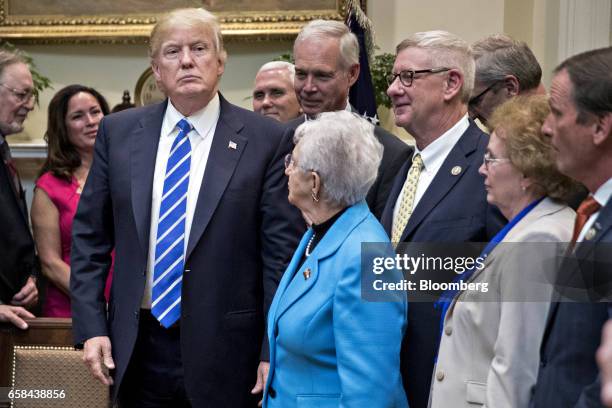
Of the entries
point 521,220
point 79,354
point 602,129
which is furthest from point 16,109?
point 602,129

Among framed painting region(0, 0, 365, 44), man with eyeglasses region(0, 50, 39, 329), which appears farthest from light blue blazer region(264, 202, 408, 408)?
framed painting region(0, 0, 365, 44)

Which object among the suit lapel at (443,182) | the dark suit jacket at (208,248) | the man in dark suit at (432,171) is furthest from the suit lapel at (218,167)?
the suit lapel at (443,182)

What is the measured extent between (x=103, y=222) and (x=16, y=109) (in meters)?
1.63

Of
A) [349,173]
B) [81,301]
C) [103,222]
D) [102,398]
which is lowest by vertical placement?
[102,398]

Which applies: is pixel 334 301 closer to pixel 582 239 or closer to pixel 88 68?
pixel 582 239

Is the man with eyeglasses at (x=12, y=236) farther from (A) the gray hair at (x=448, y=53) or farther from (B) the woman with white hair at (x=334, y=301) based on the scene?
(A) the gray hair at (x=448, y=53)

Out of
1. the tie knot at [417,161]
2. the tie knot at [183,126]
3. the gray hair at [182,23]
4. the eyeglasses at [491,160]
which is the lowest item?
the tie knot at [417,161]

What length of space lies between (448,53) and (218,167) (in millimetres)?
890

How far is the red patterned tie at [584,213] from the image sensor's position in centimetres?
216

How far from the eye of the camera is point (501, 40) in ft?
12.3

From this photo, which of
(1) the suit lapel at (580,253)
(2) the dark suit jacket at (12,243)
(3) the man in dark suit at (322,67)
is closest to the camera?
(1) the suit lapel at (580,253)

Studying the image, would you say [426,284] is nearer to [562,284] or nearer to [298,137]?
[298,137]

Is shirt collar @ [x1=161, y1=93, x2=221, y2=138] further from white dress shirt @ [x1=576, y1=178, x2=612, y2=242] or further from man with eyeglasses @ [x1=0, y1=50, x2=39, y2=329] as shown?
white dress shirt @ [x1=576, y1=178, x2=612, y2=242]

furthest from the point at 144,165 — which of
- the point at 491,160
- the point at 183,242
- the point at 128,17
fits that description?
the point at 128,17
